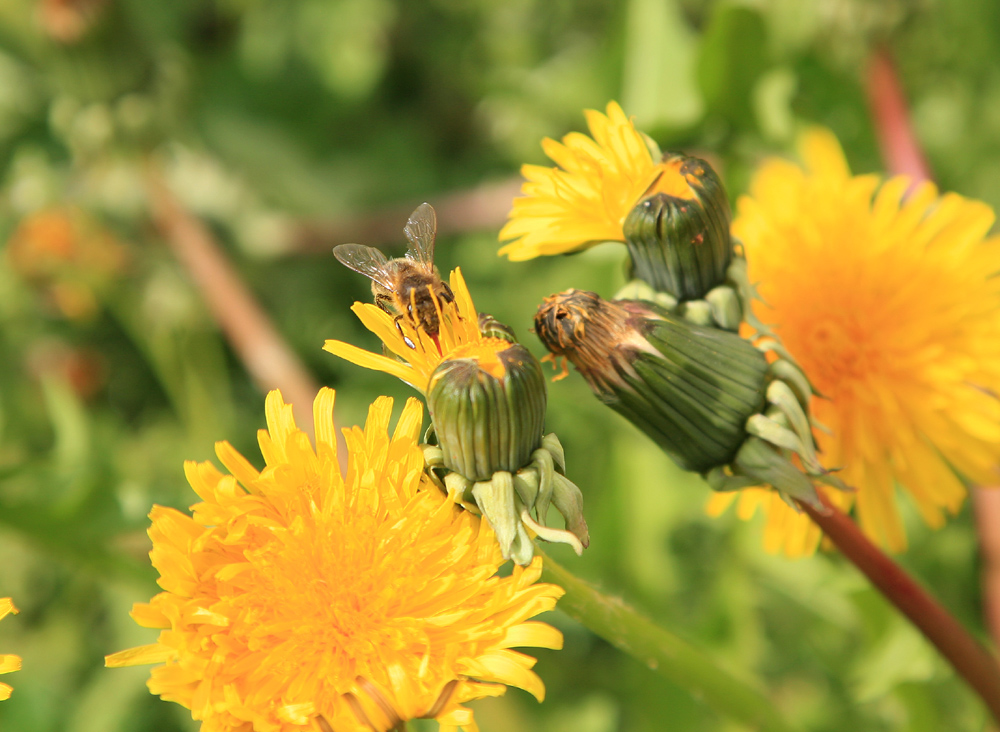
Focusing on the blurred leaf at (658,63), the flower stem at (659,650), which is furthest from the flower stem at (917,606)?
the blurred leaf at (658,63)

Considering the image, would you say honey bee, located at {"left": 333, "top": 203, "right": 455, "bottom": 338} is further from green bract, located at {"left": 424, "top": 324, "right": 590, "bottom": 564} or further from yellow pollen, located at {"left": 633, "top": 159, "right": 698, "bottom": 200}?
yellow pollen, located at {"left": 633, "top": 159, "right": 698, "bottom": 200}

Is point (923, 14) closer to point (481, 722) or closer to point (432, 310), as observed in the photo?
point (432, 310)

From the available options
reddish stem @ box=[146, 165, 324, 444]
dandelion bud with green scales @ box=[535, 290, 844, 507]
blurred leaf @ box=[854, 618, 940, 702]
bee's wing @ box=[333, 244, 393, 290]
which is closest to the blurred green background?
blurred leaf @ box=[854, 618, 940, 702]

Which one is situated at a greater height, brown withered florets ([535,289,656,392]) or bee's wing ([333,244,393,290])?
brown withered florets ([535,289,656,392])

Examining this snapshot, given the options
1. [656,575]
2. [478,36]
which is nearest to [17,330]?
[478,36]

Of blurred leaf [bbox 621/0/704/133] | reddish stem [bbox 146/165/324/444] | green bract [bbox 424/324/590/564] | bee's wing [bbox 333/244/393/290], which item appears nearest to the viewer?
green bract [bbox 424/324/590/564]

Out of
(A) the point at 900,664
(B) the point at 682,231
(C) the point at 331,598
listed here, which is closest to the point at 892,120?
(A) the point at 900,664

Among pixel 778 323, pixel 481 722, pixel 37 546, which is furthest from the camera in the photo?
pixel 481 722

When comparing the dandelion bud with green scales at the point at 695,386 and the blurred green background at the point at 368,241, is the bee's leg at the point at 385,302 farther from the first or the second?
the blurred green background at the point at 368,241
